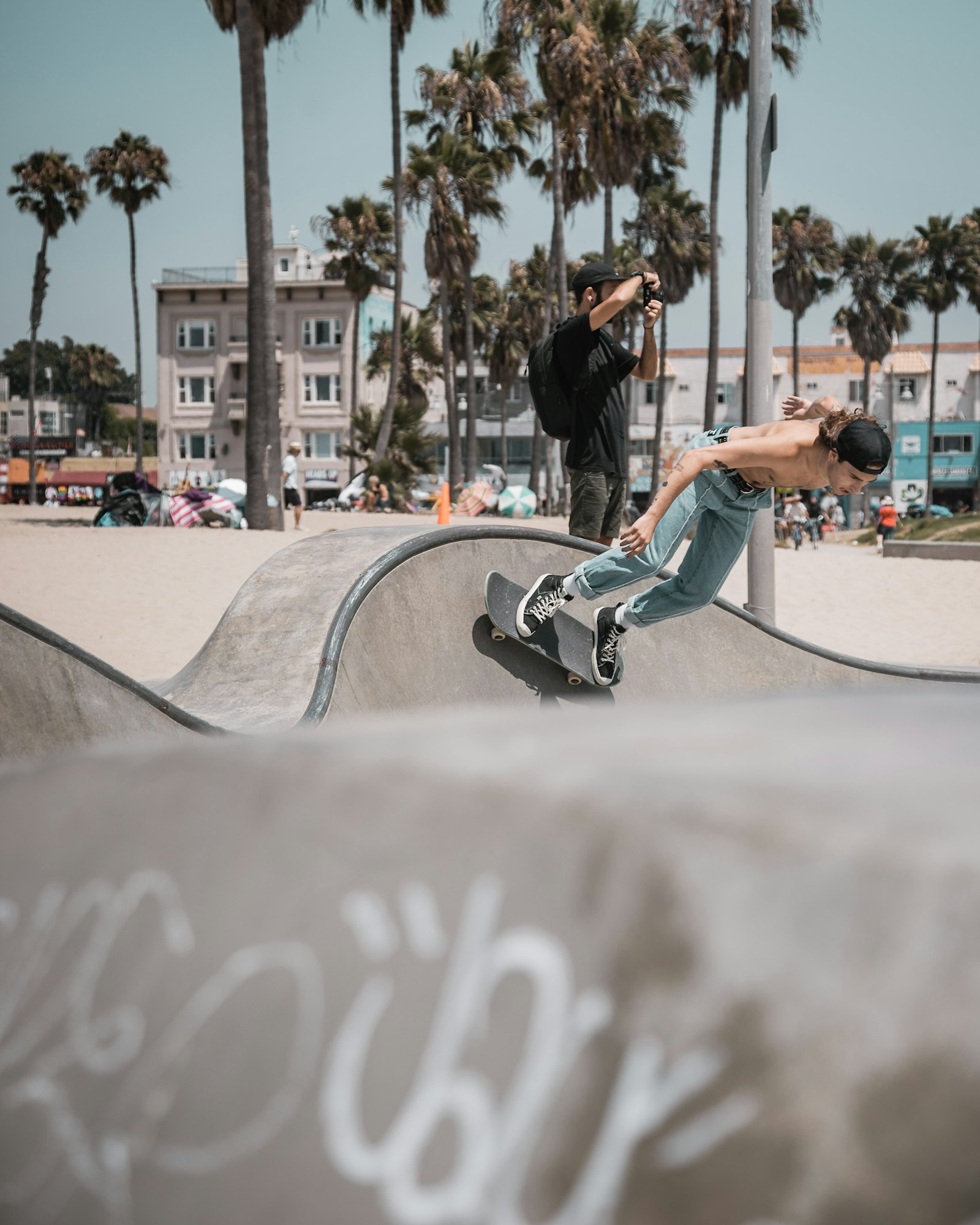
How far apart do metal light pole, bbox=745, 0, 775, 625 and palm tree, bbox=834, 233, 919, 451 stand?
158 feet

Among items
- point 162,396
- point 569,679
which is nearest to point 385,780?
point 569,679

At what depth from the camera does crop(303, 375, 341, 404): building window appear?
189 feet

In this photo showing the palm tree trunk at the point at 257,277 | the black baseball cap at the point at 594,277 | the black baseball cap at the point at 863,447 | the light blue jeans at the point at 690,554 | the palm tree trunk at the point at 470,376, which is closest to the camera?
the black baseball cap at the point at 863,447

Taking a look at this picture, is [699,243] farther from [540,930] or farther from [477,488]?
[540,930]

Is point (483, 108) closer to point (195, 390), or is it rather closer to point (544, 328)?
point (544, 328)

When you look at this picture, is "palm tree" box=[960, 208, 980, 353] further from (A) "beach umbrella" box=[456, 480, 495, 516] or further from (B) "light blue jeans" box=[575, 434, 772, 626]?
(B) "light blue jeans" box=[575, 434, 772, 626]

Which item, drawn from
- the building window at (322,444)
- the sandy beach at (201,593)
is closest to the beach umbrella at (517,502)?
the sandy beach at (201,593)

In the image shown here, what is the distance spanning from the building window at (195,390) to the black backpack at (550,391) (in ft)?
184

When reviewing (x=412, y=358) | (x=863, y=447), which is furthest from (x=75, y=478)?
(x=863, y=447)

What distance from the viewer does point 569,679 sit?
5375 mm

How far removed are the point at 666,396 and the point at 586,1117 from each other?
72313mm

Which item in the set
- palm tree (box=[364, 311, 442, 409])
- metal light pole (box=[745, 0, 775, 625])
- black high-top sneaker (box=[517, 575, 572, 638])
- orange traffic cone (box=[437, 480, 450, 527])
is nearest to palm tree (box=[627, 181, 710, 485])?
palm tree (box=[364, 311, 442, 409])

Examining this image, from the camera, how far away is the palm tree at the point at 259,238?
55.2ft

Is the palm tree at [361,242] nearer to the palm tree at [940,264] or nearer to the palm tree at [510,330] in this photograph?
the palm tree at [510,330]
